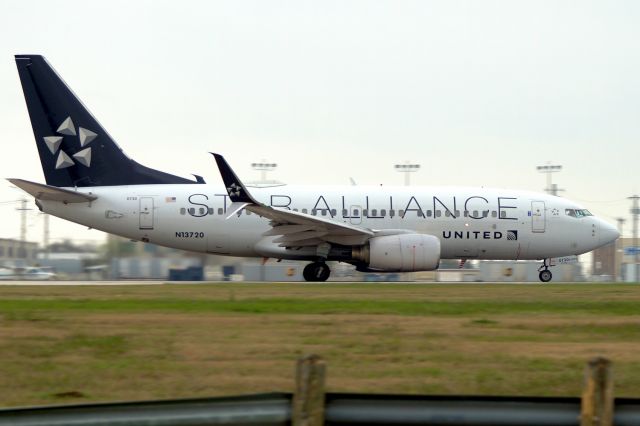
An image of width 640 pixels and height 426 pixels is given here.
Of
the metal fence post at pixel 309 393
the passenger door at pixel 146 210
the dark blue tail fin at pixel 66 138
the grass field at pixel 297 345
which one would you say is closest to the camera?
the metal fence post at pixel 309 393

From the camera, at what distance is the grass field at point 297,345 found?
11.0 meters

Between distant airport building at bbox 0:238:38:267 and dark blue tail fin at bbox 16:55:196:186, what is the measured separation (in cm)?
3418

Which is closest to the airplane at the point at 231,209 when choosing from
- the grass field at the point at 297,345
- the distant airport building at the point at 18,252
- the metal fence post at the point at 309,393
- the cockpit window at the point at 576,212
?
the cockpit window at the point at 576,212

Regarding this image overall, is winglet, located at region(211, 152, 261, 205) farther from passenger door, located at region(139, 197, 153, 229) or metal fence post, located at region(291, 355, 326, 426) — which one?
metal fence post, located at region(291, 355, 326, 426)

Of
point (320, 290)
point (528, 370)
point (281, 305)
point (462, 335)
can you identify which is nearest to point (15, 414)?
point (528, 370)

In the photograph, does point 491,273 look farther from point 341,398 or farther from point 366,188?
point 341,398

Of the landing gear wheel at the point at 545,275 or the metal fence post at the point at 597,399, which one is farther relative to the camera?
the landing gear wheel at the point at 545,275

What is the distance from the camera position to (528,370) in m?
12.0

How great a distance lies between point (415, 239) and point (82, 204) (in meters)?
10.9

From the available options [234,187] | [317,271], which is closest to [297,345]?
[234,187]

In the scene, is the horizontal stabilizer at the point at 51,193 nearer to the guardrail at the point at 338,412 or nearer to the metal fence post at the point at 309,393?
the guardrail at the point at 338,412

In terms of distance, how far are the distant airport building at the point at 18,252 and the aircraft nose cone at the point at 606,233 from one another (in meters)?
41.0

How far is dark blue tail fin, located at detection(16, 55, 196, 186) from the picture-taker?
34.2 metres

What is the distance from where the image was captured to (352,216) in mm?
34656
